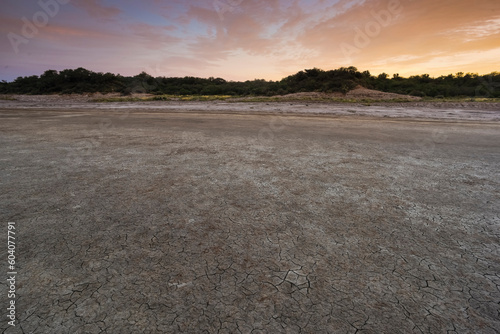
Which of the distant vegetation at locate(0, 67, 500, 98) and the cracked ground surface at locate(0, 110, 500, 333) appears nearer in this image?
the cracked ground surface at locate(0, 110, 500, 333)

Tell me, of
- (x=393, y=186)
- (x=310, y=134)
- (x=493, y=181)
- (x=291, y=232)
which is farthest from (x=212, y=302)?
(x=310, y=134)

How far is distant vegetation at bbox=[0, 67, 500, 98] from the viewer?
108 ft

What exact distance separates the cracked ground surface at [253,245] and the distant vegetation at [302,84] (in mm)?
32183

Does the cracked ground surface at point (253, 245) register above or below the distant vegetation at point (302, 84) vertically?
below

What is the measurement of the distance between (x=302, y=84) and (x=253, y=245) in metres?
40.3

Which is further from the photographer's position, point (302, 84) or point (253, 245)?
point (302, 84)

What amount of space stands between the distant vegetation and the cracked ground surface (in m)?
32.2

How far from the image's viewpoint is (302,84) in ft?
128

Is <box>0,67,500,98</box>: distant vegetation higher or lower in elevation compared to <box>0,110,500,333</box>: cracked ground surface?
higher

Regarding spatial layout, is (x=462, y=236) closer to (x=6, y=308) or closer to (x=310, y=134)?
(x=6, y=308)

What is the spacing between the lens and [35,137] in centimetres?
714

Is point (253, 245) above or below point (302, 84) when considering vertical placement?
below

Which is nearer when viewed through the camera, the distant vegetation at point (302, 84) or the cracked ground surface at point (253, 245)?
the cracked ground surface at point (253, 245)

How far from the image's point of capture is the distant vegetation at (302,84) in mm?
32969
